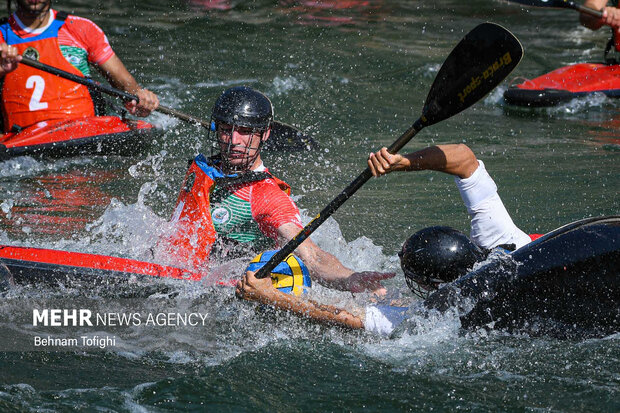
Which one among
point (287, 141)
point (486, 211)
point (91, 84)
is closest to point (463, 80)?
point (486, 211)

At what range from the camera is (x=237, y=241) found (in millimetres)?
4633

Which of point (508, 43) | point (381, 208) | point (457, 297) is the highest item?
point (508, 43)

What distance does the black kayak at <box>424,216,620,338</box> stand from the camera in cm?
359

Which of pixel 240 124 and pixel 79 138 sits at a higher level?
pixel 240 124

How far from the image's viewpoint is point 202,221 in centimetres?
451

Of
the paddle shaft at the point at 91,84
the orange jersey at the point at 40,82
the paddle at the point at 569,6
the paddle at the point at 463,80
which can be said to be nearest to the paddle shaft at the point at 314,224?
the paddle at the point at 463,80

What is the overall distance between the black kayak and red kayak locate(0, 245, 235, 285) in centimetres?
129

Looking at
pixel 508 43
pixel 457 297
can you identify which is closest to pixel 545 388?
pixel 457 297

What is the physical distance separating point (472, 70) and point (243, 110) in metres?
1.24

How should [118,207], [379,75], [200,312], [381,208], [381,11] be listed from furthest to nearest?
[381,11], [379,75], [381,208], [118,207], [200,312]

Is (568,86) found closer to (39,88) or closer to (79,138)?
(79,138)

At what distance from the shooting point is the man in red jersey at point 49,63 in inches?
279

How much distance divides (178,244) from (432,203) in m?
2.62

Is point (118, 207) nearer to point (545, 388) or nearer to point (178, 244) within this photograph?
point (178, 244)
